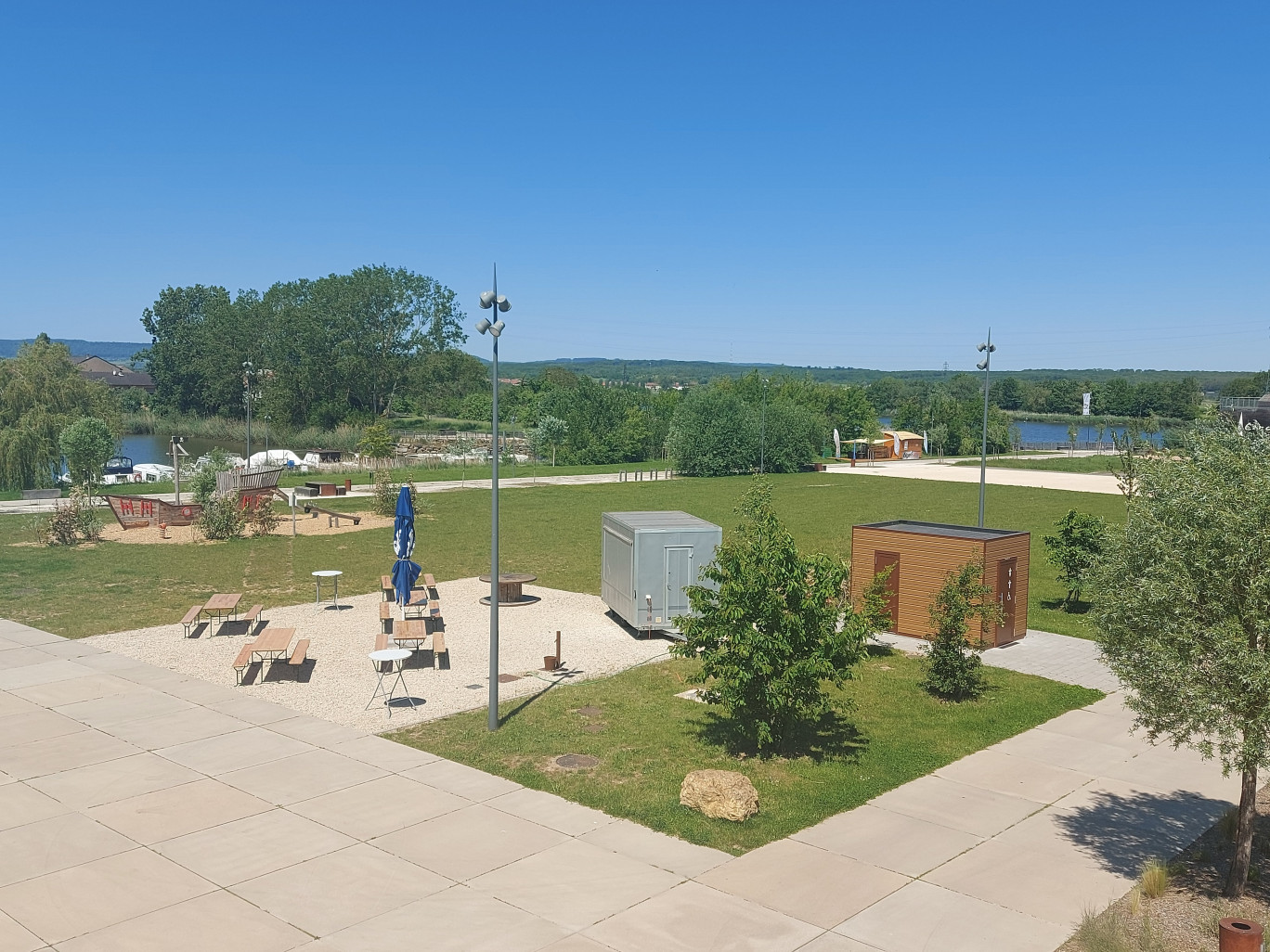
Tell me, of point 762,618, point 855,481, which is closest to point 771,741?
point 762,618

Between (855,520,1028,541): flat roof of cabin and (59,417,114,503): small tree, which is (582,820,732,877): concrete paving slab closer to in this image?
(855,520,1028,541): flat roof of cabin

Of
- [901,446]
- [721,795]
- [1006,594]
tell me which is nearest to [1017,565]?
[1006,594]

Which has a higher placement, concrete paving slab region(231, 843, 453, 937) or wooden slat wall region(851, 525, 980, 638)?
wooden slat wall region(851, 525, 980, 638)

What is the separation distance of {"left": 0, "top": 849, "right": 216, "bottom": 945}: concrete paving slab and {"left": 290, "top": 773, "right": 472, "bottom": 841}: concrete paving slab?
66.0 inches

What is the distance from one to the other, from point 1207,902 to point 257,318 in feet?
326

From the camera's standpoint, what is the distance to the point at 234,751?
1331cm

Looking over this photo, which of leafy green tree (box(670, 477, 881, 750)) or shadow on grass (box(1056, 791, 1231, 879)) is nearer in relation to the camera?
shadow on grass (box(1056, 791, 1231, 879))

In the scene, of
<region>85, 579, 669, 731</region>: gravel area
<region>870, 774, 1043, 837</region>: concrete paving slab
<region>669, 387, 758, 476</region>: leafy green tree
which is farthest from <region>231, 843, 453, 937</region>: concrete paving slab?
<region>669, 387, 758, 476</region>: leafy green tree

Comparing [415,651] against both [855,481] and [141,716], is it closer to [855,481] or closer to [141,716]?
[141,716]

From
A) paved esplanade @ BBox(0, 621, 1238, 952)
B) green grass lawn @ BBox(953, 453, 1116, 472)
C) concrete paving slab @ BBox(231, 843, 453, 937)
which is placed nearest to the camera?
paved esplanade @ BBox(0, 621, 1238, 952)

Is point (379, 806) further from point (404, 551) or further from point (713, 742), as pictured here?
point (404, 551)

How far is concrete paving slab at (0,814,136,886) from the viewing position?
32.5 ft

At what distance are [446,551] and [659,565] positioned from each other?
12521mm

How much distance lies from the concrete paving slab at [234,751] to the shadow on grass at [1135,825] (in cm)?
986
